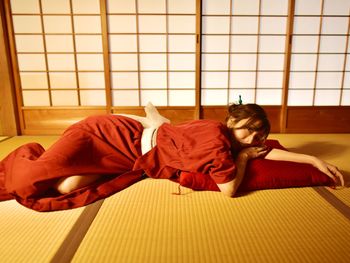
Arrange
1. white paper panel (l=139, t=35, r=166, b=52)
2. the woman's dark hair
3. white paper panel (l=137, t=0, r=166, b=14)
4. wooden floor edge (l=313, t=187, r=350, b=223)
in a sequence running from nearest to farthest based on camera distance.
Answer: wooden floor edge (l=313, t=187, r=350, b=223)
the woman's dark hair
white paper panel (l=137, t=0, r=166, b=14)
white paper panel (l=139, t=35, r=166, b=52)

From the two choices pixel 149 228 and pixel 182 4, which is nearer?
pixel 149 228

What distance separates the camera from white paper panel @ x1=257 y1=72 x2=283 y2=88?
3491 millimetres

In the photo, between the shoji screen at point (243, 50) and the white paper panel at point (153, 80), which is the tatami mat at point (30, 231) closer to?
the white paper panel at point (153, 80)

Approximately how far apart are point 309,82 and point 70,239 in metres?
3.36

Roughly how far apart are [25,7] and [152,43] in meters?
1.52

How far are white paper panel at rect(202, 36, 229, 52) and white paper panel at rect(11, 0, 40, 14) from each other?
2004mm

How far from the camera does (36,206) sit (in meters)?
1.38

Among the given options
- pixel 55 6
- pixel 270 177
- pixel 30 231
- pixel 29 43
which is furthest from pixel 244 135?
pixel 29 43

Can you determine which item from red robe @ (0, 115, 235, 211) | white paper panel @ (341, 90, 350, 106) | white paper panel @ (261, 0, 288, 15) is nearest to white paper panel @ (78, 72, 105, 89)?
red robe @ (0, 115, 235, 211)

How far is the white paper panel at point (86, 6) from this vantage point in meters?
3.20

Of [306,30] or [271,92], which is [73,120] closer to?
[271,92]

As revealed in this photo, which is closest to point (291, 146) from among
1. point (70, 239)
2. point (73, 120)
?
point (70, 239)

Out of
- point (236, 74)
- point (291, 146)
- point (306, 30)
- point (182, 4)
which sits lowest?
point (291, 146)

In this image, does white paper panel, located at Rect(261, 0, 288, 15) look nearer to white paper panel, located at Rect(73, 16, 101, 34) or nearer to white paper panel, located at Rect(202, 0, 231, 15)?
white paper panel, located at Rect(202, 0, 231, 15)
